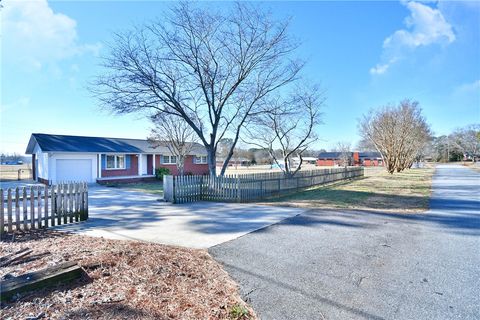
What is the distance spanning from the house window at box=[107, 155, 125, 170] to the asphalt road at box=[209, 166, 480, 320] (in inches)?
805

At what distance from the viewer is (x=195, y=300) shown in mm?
3217

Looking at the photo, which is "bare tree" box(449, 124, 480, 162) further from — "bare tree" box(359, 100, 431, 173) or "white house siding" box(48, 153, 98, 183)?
"white house siding" box(48, 153, 98, 183)

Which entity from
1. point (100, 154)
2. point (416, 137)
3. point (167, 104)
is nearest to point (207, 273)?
point (167, 104)

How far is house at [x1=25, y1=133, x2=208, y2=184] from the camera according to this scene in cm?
2038

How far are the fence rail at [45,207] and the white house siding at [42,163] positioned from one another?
15.1 meters

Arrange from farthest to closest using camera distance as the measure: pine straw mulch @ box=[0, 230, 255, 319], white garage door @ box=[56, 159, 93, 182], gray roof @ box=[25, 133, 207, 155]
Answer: gray roof @ box=[25, 133, 207, 155], white garage door @ box=[56, 159, 93, 182], pine straw mulch @ box=[0, 230, 255, 319]

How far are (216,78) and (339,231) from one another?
385 inches

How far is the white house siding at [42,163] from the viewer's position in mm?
20408

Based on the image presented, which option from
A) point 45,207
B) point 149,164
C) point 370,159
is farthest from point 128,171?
point 370,159

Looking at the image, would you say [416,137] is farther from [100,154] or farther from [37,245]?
[37,245]

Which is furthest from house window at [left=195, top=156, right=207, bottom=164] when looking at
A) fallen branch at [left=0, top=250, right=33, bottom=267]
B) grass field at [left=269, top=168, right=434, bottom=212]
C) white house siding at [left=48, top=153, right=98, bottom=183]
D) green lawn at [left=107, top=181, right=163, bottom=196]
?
fallen branch at [left=0, top=250, right=33, bottom=267]

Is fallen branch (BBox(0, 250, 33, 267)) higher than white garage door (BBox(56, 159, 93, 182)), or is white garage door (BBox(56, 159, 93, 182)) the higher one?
white garage door (BBox(56, 159, 93, 182))

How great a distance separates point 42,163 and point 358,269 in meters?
24.3

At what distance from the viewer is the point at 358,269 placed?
14.1 feet
